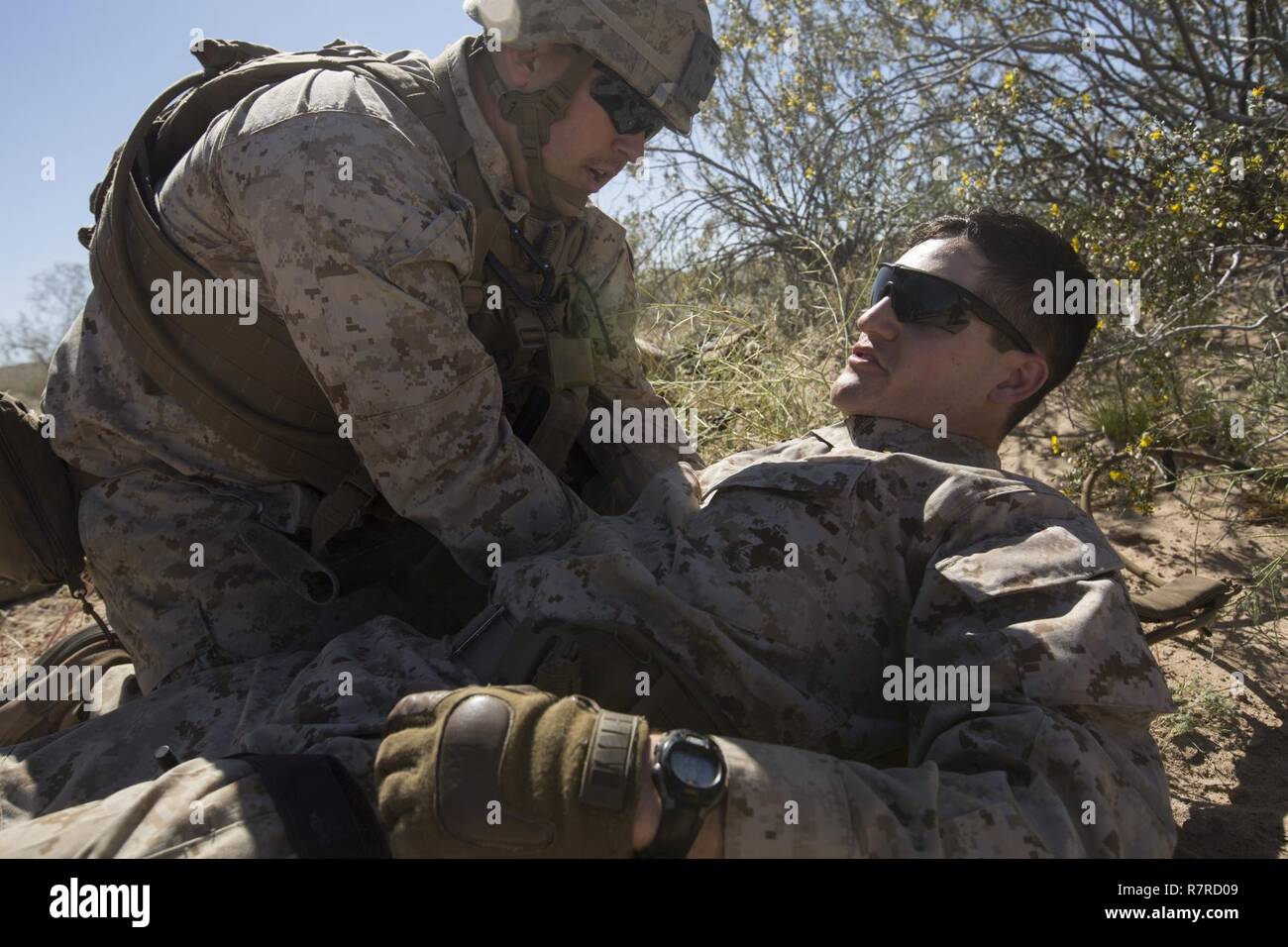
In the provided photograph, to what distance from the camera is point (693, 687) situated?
186 cm

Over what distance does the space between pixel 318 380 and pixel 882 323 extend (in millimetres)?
1382

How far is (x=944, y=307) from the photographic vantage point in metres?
2.41

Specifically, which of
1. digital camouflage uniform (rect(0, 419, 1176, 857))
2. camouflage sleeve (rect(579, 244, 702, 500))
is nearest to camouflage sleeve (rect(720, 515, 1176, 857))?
digital camouflage uniform (rect(0, 419, 1176, 857))

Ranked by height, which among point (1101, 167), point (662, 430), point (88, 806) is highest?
point (1101, 167)

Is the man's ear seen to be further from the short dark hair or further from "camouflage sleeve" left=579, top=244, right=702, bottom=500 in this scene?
"camouflage sleeve" left=579, top=244, right=702, bottom=500

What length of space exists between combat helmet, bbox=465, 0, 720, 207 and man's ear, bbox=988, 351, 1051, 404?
103 cm

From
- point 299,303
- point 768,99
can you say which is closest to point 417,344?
point 299,303

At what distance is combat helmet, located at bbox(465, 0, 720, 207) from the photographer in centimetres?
234

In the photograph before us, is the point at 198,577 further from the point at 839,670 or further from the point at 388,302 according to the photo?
the point at 839,670

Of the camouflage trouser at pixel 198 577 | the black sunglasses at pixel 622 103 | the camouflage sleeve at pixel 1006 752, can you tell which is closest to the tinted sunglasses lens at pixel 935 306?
the camouflage sleeve at pixel 1006 752

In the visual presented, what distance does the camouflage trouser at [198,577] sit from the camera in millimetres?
2396

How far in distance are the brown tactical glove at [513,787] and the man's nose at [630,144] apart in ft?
5.35
